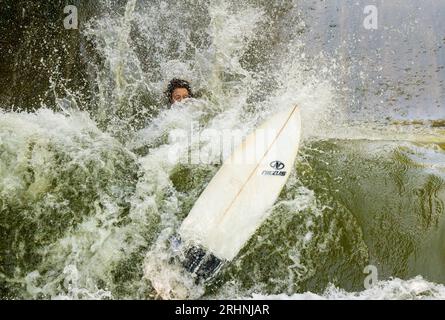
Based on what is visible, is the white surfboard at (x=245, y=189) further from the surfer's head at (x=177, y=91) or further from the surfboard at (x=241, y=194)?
the surfer's head at (x=177, y=91)

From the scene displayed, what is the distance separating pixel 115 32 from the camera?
4.94m

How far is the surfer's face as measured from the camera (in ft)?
A: 15.5

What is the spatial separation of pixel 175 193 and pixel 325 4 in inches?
121

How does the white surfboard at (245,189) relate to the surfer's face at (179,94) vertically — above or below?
below

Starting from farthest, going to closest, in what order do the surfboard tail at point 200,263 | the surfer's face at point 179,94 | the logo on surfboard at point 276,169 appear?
the surfer's face at point 179,94, the logo on surfboard at point 276,169, the surfboard tail at point 200,263

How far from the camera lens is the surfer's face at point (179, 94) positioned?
472cm

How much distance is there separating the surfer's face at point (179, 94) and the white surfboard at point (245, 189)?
905 millimetres

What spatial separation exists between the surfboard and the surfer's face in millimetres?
900

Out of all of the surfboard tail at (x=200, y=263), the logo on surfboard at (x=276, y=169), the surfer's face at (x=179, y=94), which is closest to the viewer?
the surfboard tail at (x=200, y=263)

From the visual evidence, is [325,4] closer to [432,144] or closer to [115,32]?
[432,144]

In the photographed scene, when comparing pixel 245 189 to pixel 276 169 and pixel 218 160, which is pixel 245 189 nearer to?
pixel 276 169

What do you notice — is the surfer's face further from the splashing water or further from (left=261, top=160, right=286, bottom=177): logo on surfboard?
(left=261, top=160, right=286, bottom=177): logo on surfboard

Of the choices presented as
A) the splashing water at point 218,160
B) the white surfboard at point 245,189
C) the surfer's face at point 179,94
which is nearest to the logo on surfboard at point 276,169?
the white surfboard at point 245,189

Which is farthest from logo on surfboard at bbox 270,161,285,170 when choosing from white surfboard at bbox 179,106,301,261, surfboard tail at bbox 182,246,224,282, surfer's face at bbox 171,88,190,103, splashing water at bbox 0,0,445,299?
surfer's face at bbox 171,88,190,103
